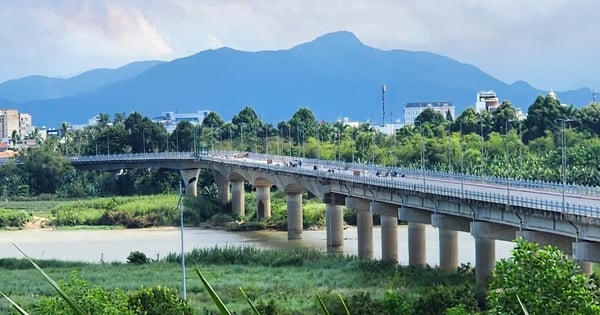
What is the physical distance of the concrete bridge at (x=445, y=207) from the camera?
152 feet

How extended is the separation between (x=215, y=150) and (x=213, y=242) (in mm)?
59687

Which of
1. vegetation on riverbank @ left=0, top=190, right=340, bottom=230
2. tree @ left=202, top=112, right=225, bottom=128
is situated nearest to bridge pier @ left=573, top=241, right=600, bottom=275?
vegetation on riverbank @ left=0, top=190, right=340, bottom=230

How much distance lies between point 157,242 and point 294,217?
42.4ft

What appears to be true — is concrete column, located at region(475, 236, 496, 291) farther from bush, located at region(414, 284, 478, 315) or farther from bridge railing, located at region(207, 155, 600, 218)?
bush, located at region(414, 284, 478, 315)

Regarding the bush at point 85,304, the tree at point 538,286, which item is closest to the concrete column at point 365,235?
the bush at point 85,304

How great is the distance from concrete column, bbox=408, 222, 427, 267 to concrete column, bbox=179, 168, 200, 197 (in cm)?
6010

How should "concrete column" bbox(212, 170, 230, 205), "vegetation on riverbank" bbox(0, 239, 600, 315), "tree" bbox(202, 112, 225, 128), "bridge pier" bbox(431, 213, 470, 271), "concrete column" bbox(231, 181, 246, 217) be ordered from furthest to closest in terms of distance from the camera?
"tree" bbox(202, 112, 225, 128) → "concrete column" bbox(212, 170, 230, 205) → "concrete column" bbox(231, 181, 246, 217) → "bridge pier" bbox(431, 213, 470, 271) → "vegetation on riverbank" bbox(0, 239, 600, 315)

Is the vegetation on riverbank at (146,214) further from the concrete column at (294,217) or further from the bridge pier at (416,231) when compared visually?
the bridge pier at (416,231)

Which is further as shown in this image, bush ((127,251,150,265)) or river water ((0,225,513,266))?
river water ((0,225,513,266))

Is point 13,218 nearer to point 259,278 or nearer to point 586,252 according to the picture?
point 259,278

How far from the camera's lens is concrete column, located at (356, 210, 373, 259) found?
76.4 metres

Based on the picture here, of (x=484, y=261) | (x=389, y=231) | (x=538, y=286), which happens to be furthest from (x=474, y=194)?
(x=538, y=286)

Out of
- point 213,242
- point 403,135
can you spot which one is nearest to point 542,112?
point 403,135

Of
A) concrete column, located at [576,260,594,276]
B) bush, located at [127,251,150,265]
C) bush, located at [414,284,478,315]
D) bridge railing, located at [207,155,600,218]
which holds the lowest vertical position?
bush, located at [127,251,150,265]
